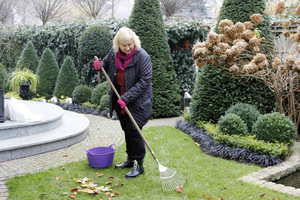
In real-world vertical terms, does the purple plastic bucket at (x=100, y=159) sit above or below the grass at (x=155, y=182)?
above

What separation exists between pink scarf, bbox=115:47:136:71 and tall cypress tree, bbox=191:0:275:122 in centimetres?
280

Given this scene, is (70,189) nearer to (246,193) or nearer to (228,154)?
(246,193)

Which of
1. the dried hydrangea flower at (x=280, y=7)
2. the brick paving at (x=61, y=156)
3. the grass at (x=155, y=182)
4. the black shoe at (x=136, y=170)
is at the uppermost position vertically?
the dried hydrangea flower at (x=280, y=7)

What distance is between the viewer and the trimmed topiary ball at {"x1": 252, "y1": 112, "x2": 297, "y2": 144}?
4.97m

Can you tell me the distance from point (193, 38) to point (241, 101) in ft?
13.7

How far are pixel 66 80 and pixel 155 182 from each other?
298 inches

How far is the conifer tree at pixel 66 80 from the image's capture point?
A: 1036cm

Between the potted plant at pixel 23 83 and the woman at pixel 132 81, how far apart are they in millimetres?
7007

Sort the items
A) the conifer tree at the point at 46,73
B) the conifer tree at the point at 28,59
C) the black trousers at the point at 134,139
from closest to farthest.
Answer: the black trousers at the point at 134,139
the conifer tree at the point at 46,73
the conifer tree at the point at 28,59

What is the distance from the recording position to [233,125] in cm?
520

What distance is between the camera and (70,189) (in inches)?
138

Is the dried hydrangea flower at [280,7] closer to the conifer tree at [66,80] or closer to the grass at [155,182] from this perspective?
the grass at [155,182]

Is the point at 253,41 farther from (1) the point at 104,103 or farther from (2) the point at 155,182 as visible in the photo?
(1) the point at 104,103

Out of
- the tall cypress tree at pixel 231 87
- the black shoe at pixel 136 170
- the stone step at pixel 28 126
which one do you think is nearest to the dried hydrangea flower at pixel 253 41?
the tall cypress tree at pixel 231 87
